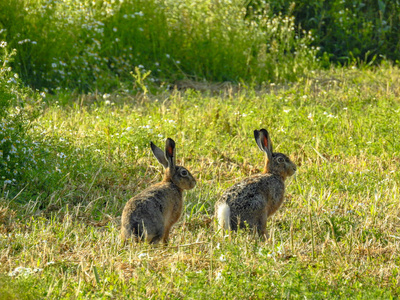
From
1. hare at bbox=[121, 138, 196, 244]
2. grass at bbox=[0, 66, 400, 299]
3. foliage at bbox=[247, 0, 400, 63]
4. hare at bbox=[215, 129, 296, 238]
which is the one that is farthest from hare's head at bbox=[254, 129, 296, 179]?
foliage at bbox=[247, 0, 400, 63]

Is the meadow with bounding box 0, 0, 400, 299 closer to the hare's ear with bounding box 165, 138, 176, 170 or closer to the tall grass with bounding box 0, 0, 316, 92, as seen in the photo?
the tall grass with bounding box 0, 0, 316, 92

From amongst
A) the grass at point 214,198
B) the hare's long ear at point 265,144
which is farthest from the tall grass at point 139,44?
the hare's long ear at point 265,144

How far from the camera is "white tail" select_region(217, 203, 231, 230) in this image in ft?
17.7

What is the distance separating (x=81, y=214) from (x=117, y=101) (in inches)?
173

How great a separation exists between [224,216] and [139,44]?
6.97 metres

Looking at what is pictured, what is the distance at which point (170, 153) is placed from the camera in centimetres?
578

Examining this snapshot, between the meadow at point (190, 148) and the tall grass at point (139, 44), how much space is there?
0.10ft

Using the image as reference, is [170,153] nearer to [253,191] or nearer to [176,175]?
[176,175]

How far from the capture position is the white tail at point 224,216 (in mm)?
5387

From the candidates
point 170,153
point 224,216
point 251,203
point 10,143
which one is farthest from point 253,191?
point 10,143

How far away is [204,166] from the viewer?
752cm

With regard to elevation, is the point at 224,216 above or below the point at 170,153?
below

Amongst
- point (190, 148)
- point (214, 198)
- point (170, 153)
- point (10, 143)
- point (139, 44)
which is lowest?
point (214, 198)

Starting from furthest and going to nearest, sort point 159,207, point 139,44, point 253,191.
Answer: point 139,44, point 253,191, point 159,207
